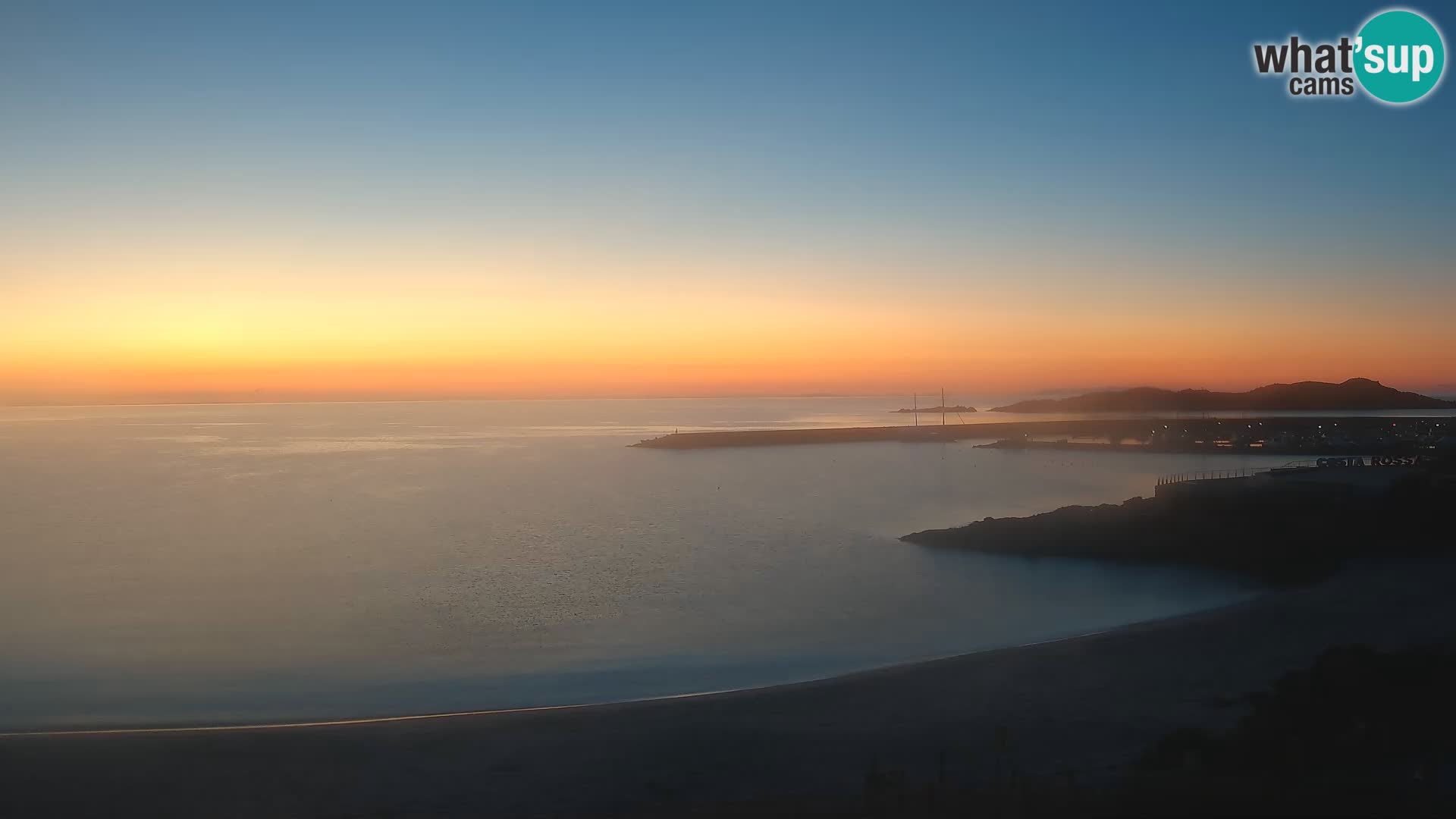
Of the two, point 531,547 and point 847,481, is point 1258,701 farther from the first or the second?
point 847,481

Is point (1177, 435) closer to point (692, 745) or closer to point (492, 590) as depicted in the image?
point (492, 590)

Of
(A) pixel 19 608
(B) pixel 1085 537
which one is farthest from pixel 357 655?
(B) pixel 1085 537

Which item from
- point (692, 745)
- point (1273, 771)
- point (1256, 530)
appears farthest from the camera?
point (1256, 530)

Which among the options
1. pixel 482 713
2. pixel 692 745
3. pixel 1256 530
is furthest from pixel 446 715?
pixel 1256 530

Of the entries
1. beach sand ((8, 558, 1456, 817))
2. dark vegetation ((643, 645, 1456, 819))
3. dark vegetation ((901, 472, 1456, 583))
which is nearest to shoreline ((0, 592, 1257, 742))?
beach sand ((8, 558, 1456, 817))

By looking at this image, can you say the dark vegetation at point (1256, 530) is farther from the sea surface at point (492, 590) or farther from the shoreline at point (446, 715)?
the shoreline at point (446, 715)

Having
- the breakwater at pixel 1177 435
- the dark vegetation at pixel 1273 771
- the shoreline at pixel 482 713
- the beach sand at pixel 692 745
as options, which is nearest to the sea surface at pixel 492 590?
the shoreline at pixel 482 713
